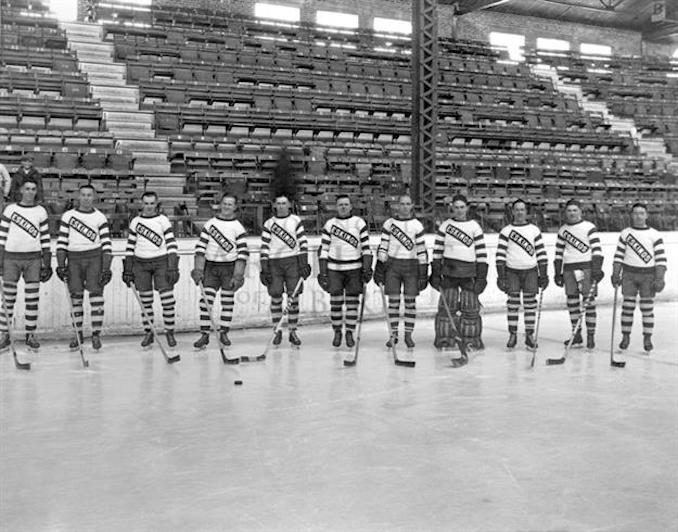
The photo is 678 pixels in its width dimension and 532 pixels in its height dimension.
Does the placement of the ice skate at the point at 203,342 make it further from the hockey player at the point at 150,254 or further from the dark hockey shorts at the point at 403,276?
the dark hockey shorts at the point at 403,276

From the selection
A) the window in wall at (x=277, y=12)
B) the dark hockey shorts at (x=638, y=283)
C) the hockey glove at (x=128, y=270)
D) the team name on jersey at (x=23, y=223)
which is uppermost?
the window in wall at (x=277, y=12)

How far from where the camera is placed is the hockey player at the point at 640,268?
25.2 feet

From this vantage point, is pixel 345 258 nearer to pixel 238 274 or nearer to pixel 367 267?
pixel 367 267

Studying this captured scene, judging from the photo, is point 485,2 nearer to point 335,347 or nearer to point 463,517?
point 335,347

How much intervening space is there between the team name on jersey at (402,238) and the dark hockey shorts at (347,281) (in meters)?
0.57

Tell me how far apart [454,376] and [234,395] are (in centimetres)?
205

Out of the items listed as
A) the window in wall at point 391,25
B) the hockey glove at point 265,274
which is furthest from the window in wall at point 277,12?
the hockey glove at point 265,274

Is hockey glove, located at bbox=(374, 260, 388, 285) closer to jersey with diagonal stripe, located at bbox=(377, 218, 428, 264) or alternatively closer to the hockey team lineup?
the hockey team lineup

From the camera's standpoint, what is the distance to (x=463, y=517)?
3123 millimetres

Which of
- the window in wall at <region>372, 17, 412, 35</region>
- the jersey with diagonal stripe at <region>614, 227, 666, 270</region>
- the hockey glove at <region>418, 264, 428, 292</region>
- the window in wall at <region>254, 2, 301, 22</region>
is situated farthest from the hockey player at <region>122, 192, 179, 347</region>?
the window in wall at <region>372, 17, 412, 35</region>

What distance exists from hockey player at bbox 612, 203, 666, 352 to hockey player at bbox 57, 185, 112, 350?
5.64 metres

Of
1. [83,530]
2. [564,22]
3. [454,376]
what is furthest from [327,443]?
[564,22]

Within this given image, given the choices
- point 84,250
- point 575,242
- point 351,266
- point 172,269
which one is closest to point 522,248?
point 575,242

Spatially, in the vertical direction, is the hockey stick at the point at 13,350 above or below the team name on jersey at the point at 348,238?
below
